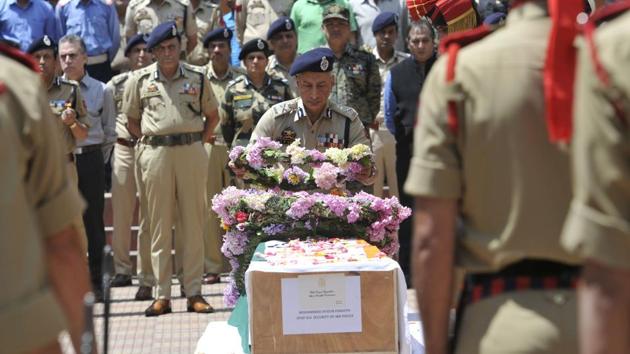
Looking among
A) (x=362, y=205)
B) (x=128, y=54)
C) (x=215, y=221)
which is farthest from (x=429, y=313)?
(x=128, y=54)

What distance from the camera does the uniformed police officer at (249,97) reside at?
11.9m

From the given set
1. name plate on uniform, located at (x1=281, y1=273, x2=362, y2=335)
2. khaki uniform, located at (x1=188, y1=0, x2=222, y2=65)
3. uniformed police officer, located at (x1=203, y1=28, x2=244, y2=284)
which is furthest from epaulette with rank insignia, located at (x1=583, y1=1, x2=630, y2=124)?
khaki uniform, located at (x1=188, y1=0, x2=222, y2=65)

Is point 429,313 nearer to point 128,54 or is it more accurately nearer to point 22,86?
point 22,86

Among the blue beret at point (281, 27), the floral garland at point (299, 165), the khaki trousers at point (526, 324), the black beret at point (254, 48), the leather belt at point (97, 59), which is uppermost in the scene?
the blue beret at point (281, 27)

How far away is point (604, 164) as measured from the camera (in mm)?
3086

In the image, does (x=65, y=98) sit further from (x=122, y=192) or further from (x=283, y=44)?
(x=283, y=44)

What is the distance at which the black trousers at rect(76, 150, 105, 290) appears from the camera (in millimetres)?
11680

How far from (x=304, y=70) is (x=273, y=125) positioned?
0.46 meters

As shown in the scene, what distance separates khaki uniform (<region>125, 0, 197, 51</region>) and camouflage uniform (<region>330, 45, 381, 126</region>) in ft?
8.13

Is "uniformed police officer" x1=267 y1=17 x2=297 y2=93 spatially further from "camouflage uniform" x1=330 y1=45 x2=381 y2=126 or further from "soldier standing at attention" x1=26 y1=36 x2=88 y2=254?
"soldier standing at attention" x1=26 y1=36 x2=88 y2=254

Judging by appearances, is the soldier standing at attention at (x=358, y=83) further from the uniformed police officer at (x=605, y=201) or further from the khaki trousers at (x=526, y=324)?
the uniformed police officer at (x=605, y=201)

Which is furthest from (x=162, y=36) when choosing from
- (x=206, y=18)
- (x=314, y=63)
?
(x=206, y=18)

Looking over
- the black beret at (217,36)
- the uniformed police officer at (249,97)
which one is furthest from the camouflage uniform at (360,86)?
the black beret at (217,36)

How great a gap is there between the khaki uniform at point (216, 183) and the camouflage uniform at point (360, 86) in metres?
1.15
